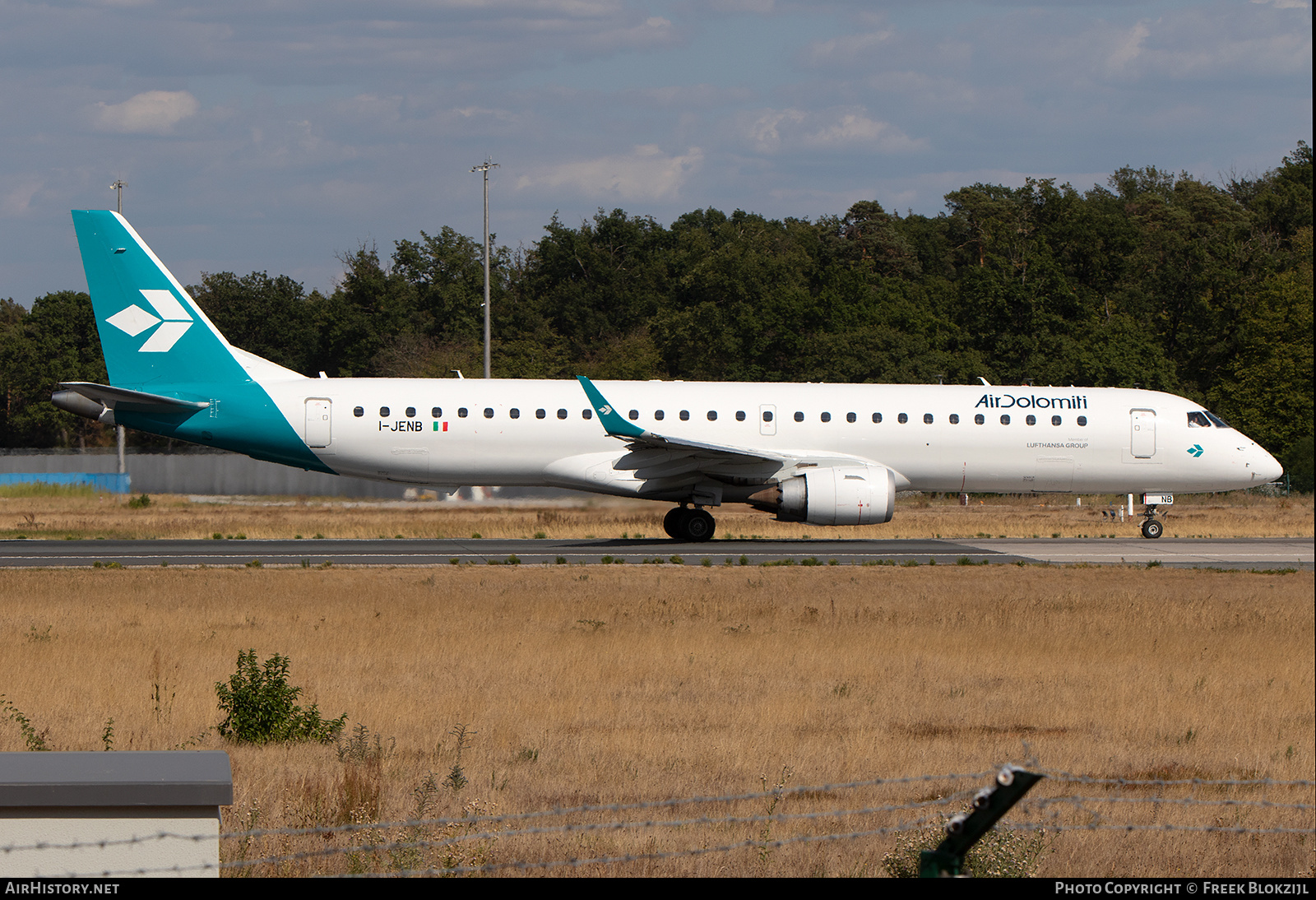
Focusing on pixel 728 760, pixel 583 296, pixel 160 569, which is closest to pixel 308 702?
pixel 728 760

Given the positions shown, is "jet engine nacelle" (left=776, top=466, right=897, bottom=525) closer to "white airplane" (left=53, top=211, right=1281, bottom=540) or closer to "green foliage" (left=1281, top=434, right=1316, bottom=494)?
"white airplane" (left=53, top=211, right=1281, bottom=540)

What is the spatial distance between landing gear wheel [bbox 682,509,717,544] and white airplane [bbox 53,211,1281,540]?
1.8 inches

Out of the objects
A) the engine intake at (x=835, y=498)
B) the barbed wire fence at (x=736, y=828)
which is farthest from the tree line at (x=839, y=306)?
the barbed wire fence at (x=736, y=828)

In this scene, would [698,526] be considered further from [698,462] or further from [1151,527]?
[1151,527]

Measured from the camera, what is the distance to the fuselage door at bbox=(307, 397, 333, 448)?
29906 mm

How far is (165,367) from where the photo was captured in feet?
100

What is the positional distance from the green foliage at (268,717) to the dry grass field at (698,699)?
8.0 inches

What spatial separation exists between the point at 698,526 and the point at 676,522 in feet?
1.84

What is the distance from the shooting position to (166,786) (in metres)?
5.80

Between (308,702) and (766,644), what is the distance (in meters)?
5.96

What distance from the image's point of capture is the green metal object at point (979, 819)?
447 cm

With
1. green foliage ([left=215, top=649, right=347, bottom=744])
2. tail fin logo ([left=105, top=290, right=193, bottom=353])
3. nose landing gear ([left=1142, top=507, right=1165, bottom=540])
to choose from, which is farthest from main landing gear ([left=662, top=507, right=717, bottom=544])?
green foliage ([left=215, top=649, right=347, bottom=744])

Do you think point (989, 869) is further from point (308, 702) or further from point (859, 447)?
point (859, 447)

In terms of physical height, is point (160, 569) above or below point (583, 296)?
below
